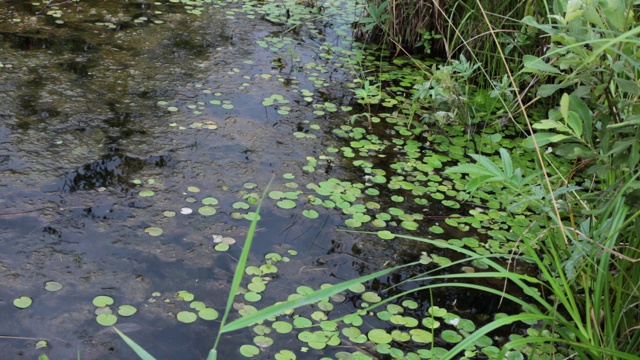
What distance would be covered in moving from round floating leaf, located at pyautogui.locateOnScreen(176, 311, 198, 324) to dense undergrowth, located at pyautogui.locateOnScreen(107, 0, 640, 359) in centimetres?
23

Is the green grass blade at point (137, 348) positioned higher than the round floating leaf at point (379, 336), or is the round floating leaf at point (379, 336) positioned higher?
the green grass blade at point (137, 348)

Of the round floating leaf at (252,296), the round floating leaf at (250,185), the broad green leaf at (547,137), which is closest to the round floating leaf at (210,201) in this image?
the round floating leaf at (250,185)

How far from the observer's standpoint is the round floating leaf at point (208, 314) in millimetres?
2365

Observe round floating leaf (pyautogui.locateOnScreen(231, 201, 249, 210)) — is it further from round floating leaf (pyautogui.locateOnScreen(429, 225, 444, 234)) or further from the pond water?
round floating leaf (pyautogui.locateOnScreen(429, 225, 444, 234))

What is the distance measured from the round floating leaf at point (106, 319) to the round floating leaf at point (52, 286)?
0.22 meters

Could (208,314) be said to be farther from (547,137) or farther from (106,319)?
(547,137)

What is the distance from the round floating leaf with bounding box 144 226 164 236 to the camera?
2.74 m

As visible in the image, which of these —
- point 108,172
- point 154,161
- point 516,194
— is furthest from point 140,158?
point 516,194

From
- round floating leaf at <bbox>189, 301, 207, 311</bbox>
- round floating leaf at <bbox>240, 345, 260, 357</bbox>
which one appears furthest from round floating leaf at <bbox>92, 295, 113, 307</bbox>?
round floating leaf at <bbox>240, 345, 260, 357</bbox>

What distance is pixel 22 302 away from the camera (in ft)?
7.65

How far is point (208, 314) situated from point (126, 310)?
279 millimetres

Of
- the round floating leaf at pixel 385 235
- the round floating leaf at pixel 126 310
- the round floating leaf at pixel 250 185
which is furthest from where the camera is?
the round floating leaf at pixel 250 185

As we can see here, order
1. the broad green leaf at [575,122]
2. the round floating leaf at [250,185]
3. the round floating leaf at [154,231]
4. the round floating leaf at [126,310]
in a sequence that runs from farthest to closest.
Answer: the round floating leaf at [250,185] → the round floating leaf at [154,231] → the round floating leaf at [126,310] → the broad green leaf at [575,122]

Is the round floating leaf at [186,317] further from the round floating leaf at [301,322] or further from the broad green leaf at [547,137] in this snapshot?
the broad green leaf at [547,137]
